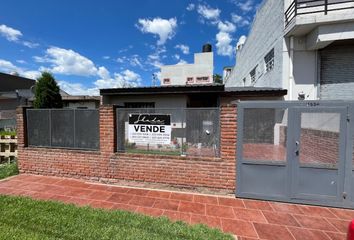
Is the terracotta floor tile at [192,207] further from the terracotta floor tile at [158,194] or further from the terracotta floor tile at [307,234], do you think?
the terracotta floor tile at [307,234]

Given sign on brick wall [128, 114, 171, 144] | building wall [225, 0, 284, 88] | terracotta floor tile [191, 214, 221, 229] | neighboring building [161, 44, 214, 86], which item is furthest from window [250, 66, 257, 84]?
neighboring building [161, 44, 214, 86]

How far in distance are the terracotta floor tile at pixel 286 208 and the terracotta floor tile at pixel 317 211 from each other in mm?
102

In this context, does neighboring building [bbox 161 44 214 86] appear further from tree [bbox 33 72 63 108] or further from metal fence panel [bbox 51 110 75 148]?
metal fence panel [bbox 51 110 75 148]

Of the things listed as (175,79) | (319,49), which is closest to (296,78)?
(319,49)

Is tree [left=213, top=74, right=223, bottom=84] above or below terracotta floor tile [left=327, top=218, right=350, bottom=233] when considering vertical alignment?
above

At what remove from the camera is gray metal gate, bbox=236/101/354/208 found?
13.1 ft

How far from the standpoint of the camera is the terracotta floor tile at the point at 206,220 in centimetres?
341

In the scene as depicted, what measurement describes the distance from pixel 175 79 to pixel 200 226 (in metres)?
25.3

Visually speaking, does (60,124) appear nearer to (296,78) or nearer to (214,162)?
(214,162)

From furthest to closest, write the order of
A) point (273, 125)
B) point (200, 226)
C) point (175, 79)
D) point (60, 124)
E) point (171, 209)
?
1. point (175, 79)
2. point (60, 124)
3. point (273, 125)
4. point (171, 209)
5. point (200, 226)

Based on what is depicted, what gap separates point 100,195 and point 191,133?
256cm

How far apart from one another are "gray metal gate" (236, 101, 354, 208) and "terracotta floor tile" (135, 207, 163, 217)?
1880mm

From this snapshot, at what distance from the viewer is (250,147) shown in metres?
4.38

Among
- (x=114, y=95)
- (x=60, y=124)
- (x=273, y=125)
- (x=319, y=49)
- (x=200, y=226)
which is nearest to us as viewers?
(x=200, y=226)
